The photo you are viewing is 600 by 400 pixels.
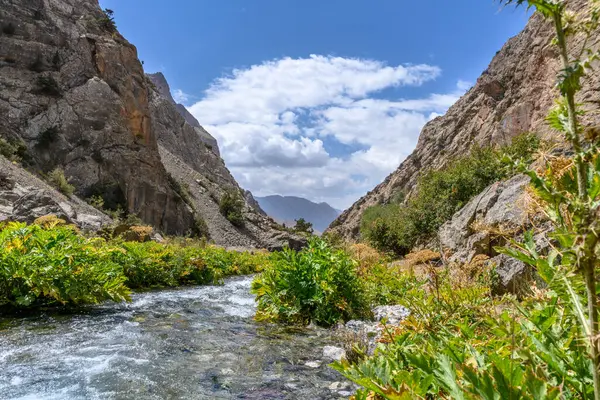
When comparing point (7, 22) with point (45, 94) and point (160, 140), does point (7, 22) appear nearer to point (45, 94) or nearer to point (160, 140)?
point (45, 94)

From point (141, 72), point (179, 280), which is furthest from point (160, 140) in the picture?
point (179, 280)

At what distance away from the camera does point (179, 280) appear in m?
13.1

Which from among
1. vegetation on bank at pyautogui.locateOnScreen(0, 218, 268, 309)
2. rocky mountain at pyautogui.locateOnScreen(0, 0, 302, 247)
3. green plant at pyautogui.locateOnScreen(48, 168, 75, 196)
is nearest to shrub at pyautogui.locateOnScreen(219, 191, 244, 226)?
rocky mountain at pyautogui.locateOnScreen(0, 0, 302, 247)

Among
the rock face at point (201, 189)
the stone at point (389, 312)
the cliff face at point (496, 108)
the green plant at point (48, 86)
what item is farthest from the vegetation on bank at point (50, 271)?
the green plant at point (48, 86)

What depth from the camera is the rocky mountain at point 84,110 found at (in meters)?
35.0

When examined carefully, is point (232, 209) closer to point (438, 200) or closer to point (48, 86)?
point (48, 86)

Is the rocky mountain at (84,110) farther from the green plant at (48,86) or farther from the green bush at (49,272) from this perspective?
the green bush at (49,272)

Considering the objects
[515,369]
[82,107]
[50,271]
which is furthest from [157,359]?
[82,107]

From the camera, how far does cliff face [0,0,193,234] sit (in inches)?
1383

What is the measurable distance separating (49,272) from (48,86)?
123 feet

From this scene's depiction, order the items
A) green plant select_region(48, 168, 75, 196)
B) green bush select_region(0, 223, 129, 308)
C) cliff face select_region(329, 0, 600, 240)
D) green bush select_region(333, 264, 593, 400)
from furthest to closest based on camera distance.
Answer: cliff face select_region(329, 0, 600, 240)
green plant select_region(48, 168, 75, 196)
green bush select_region(0, 223, 129, 308)
green bush select_region(333, 264, 593, 400)

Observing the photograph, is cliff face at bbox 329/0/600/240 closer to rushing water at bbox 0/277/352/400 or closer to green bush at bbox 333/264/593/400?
rushing water at bbox 0/277/352/400

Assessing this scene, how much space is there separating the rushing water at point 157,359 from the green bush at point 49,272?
400 millimetres

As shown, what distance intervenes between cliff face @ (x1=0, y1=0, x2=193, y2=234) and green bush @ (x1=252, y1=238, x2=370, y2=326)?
31.2 m
